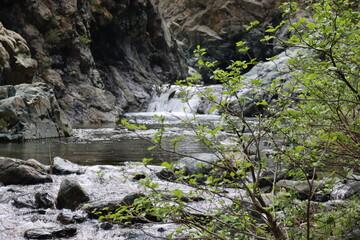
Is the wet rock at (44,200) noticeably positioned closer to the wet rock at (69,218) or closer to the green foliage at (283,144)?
the wet rock at (69,218)

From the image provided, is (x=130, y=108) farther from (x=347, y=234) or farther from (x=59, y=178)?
A: (x=347, y=234)

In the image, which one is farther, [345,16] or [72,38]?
[72,38]

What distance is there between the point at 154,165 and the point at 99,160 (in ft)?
5.25

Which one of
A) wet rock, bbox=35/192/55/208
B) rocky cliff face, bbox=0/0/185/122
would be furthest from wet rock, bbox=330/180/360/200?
rocky cliff face, bbox=0/0/185/122

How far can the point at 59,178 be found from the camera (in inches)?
282

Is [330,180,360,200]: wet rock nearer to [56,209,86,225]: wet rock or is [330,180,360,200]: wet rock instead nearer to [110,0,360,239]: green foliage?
[110,0,360,239]: green foliage

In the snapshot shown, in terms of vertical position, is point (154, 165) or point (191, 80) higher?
point (191, 80)

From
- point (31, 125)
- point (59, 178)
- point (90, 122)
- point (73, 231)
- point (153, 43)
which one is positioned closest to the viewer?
point (73, 231)

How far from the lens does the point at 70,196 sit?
5539 millimetres

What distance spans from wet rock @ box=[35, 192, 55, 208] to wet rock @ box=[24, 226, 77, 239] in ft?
3.27

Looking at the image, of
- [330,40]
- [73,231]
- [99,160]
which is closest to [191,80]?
[330,40]

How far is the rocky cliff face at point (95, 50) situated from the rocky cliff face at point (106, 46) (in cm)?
6

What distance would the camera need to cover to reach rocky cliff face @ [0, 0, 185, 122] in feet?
69.7

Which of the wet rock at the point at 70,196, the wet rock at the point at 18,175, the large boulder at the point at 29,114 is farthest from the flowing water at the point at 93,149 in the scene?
the wet rock at the point at 70,196
